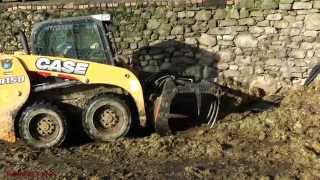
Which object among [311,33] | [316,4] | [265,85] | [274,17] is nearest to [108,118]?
[265,85]

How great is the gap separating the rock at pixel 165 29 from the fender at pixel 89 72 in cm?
336

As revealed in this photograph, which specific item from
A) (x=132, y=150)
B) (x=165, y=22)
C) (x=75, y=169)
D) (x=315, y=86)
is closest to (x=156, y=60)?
(x=165, y=22)

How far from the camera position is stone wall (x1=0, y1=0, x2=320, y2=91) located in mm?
12555

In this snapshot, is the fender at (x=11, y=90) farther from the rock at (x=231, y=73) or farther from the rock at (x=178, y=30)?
the rock at (x=231, y=73)

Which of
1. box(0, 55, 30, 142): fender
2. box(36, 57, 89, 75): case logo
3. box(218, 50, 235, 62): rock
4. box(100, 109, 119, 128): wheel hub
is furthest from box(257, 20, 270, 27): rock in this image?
box(0, 55, 30, 142): fender

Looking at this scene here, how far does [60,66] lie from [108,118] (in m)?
1.12

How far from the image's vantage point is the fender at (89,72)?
9.88 m

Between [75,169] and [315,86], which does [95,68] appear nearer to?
[75,169]

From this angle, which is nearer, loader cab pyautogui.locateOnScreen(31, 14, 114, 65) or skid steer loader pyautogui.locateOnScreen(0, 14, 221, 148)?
skid steer loader pyautogui.locateOnScreen(0, 14, 221, 148)

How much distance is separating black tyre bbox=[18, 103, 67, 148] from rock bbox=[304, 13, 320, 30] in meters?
5.38

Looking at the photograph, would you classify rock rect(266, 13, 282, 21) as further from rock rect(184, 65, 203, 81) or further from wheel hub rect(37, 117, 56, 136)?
wheel hub rect(37, 117, 56, 136)

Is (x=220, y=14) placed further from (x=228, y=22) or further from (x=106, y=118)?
(x=106, y=118)

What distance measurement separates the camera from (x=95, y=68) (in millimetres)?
9961

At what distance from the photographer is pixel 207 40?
13.1m
